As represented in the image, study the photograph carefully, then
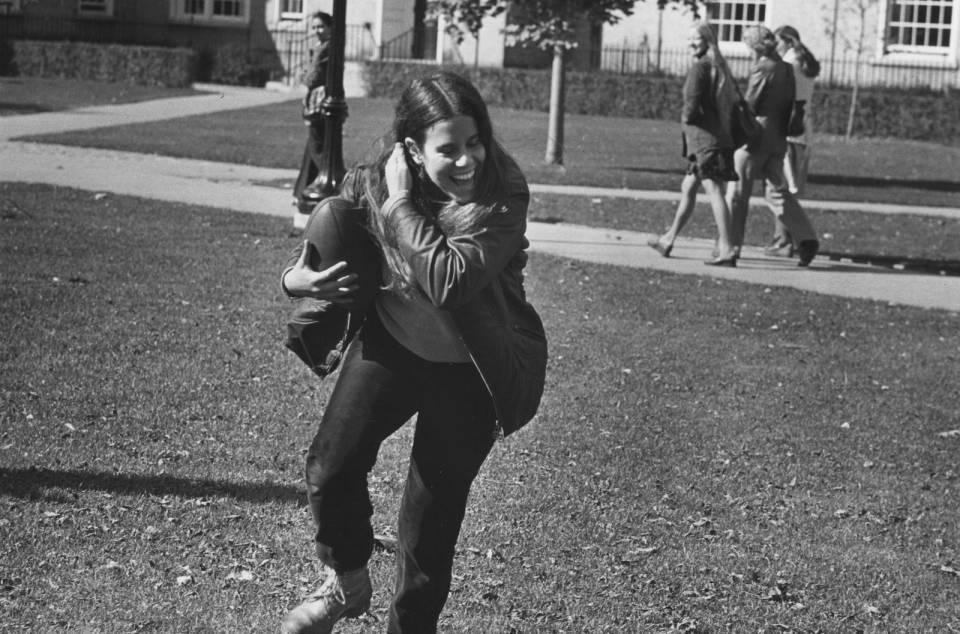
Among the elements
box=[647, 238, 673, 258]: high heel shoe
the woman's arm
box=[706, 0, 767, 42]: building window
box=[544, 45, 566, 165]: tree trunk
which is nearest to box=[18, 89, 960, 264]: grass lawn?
box=[544, 45, 566, 165]: tree trunk

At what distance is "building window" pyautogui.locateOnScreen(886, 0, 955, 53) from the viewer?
34.5 meters

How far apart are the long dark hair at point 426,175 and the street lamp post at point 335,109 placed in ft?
21.9

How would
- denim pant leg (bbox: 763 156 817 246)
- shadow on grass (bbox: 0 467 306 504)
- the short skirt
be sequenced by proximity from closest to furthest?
shadow on grass (bbox: 0 467 306 504), the short skirt, denim pant leg (bbox: 763 156 817 246)

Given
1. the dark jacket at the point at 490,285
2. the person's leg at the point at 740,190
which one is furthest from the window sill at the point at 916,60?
the dark jacket at the point at 490,285

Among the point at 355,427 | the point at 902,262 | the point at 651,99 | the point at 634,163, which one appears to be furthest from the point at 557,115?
the point at 355,427

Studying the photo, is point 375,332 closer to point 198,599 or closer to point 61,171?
point 198,599

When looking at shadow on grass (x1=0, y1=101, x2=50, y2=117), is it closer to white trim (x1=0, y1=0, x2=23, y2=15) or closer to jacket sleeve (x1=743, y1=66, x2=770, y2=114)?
white trim (x1=0, y1=0, x2=23, y2=15)

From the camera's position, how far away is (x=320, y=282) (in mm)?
3639

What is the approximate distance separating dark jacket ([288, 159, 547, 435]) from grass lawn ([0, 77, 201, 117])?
2180 cm

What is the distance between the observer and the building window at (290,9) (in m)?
38.5

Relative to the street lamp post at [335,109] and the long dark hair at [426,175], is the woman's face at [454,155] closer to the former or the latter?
the long dark hair at [426,175]

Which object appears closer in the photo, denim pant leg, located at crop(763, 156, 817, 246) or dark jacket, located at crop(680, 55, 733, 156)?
dark jacket, located at crop(680, 55, 733, 156)

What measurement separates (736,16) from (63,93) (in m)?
16.2

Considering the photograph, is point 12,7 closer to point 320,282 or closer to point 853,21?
point 853,21
